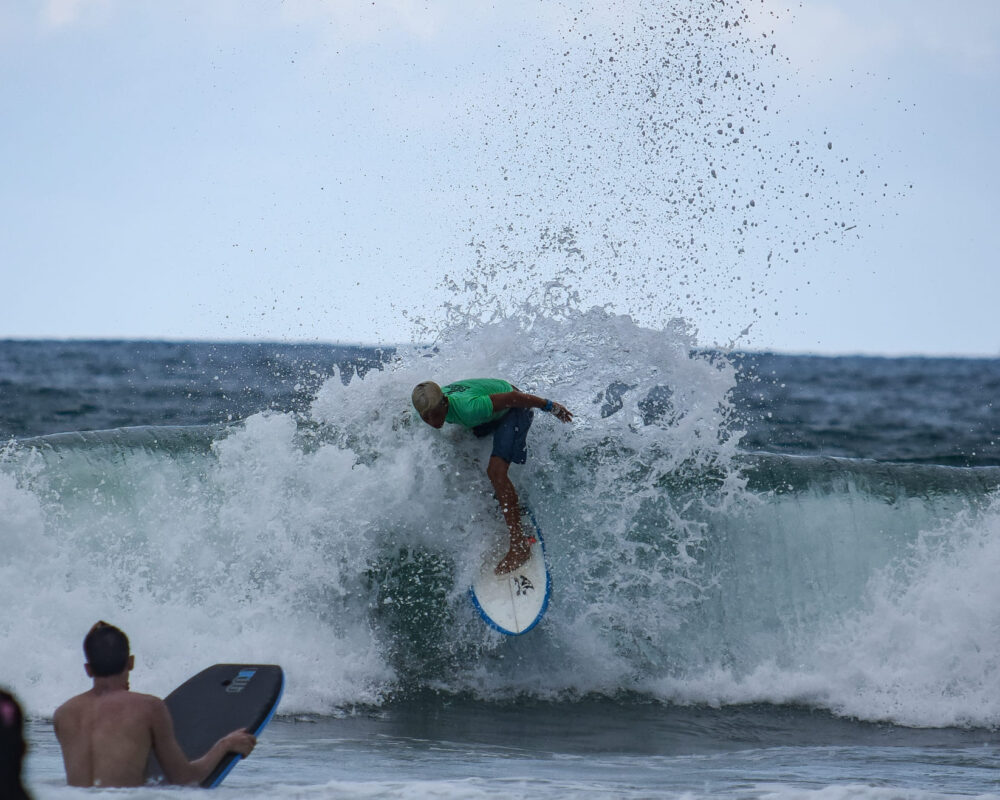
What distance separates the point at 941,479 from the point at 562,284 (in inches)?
155

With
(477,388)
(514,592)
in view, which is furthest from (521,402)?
(514,592)

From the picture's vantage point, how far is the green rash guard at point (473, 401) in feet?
22.3

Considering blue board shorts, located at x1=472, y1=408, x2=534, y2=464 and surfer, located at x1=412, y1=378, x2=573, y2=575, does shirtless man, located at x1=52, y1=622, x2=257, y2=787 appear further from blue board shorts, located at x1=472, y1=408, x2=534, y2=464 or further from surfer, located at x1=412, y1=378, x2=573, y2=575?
blue board shorts, located at x1=472, y1=408, x2=534, y2=464

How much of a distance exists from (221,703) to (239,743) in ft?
2.10

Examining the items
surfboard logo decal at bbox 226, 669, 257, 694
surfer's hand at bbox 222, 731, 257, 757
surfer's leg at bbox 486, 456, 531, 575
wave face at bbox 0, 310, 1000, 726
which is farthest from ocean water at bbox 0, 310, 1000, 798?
surfer's hand at bbox 222, 731, 257, 757

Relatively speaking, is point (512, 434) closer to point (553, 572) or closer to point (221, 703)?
point (553, 572)

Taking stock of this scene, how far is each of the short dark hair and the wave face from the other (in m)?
3.26

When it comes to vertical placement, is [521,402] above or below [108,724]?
above

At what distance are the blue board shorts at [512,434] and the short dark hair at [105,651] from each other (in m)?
3.88

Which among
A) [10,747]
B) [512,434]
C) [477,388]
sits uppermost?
[477,388]

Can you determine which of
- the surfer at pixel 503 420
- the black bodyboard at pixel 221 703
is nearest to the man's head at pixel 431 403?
the surfer at pixel 503 420

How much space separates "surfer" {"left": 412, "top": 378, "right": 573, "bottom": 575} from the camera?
6.83 m

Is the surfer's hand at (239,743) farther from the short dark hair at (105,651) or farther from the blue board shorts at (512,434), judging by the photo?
the blue board shorts at (512,434)

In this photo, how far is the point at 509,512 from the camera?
23.1 feet
